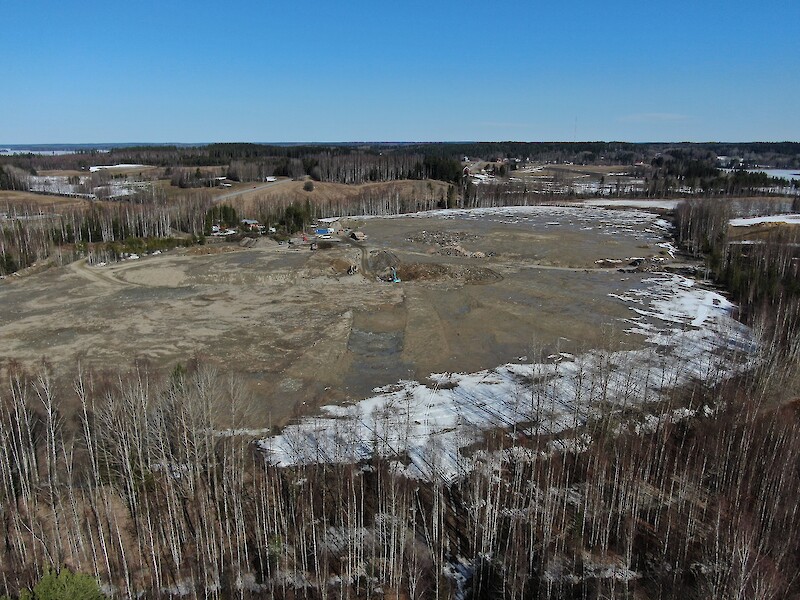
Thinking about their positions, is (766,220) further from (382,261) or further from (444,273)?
(382,261)

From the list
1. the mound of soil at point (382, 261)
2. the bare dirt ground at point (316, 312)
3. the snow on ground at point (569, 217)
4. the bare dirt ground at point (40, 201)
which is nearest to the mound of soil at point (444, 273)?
the bare dirt ground at point (316, 312)

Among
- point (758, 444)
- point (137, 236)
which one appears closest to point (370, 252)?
point (137, 236)

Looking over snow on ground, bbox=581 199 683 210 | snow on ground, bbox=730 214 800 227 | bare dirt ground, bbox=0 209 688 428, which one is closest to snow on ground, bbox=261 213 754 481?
bare dirt ground, bbox=0 209 688 428

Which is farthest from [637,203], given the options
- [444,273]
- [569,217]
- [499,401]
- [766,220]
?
[499,401]

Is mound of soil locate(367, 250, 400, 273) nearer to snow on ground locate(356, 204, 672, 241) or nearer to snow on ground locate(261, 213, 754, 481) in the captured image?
snow on ground locate(261, 213, 754, 481)

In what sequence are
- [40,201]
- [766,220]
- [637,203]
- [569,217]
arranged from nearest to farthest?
Result: [766,220] → [40,201] → [569,217] → [637,203]

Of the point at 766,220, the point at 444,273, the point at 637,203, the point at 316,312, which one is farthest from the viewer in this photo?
the point at 637,203
